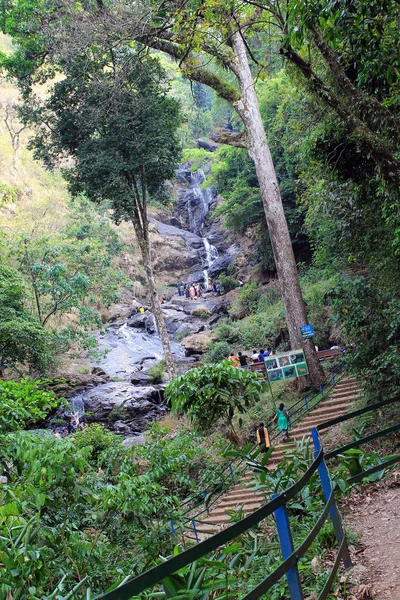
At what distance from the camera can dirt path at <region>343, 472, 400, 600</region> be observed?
2795 millimetres

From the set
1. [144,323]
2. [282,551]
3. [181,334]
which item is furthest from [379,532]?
[144,323]

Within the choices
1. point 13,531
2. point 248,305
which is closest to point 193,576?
point 13,531

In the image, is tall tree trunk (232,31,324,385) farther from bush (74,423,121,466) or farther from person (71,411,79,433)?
person (71,411,79,433)

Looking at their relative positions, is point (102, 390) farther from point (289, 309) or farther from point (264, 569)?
point (264, 569)

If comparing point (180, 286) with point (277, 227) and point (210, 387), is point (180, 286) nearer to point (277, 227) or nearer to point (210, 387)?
point (277, 227)

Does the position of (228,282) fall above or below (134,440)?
above

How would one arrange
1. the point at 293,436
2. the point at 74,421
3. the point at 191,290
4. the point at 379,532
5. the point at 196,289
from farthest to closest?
the point at 196,289 < the point at 191,290 < the point at 74,421 < the point at 293,436 < the point at 379,532

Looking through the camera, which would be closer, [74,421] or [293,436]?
[293,436]

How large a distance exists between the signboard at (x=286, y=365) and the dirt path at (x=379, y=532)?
263 inches

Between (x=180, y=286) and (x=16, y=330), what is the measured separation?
22987 mm

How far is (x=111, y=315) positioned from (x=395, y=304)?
95.9 feet

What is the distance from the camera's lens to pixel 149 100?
18938 millimetres

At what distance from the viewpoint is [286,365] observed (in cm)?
1209

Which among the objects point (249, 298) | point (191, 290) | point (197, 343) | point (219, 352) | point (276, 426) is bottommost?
point (276, 426)
